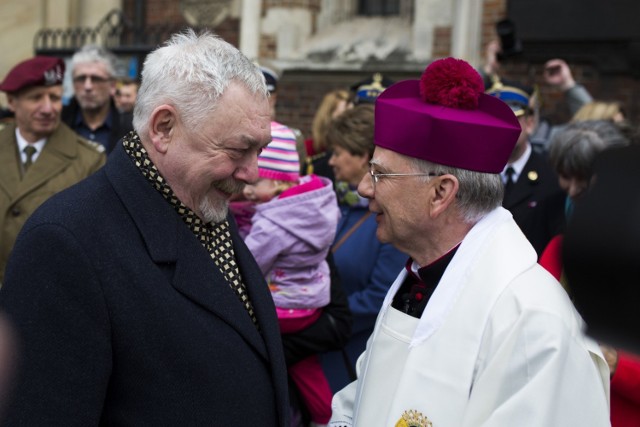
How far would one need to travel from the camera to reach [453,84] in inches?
86.7

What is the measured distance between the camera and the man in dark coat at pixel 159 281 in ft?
6.16

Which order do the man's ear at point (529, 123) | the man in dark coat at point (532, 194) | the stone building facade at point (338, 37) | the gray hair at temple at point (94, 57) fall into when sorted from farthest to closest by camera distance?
1. the stone building facade at point (338, 37)
2. the gray hair at temple at point (94, 57)
3. the man's ear at point (529, 123)
4. the man in dark coat at point (532, 194)

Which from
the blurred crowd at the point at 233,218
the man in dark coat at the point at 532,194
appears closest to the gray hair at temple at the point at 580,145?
the blurred crowd at the point at 233,218

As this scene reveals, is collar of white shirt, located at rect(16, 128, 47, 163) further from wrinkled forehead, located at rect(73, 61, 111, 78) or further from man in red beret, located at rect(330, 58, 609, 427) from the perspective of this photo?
man in red beret, located at rect(330, 58, 609, 427)

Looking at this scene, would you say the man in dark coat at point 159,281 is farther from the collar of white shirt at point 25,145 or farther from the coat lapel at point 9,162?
the collar of white shirt at point 25,145

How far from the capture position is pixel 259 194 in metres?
3.55

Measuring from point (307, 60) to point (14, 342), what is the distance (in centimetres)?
830

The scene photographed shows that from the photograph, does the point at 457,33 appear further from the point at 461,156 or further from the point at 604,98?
the point at 461,156

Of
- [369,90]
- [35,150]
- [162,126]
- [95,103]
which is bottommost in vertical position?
[35,150]

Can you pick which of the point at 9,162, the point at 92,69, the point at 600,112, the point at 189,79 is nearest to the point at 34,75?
the point at 9,162

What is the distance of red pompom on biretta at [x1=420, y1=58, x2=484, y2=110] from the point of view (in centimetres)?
219

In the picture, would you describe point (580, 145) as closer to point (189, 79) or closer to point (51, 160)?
point (189, 79)

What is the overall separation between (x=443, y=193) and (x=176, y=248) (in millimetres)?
701

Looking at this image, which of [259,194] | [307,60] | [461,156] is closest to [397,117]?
[461,156]
